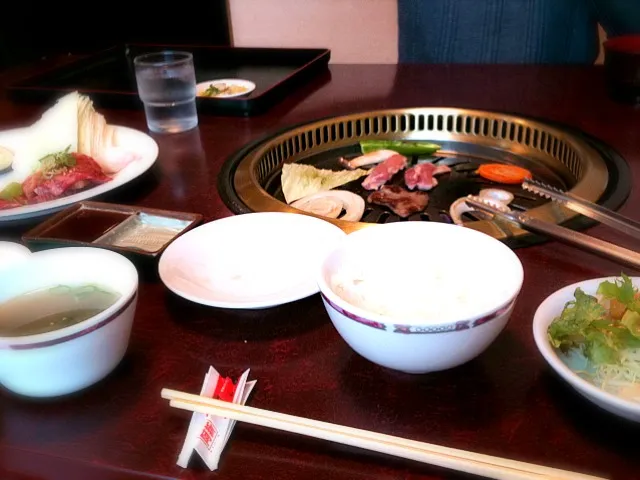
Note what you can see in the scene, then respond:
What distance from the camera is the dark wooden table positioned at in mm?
705

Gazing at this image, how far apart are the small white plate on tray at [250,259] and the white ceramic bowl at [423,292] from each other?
11 cm

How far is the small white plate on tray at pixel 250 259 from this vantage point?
0.98m

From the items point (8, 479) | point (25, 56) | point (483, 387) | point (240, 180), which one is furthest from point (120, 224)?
point (25, 56)

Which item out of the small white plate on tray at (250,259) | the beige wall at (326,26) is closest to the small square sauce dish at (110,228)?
the small white plate on tray at (250,259)

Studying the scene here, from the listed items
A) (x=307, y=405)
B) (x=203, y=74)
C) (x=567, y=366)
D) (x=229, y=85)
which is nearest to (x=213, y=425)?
(x=307, y=405)

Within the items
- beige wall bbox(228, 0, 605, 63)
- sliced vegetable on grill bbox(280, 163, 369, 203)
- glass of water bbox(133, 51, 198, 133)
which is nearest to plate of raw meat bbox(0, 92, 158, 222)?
glass of water bbox(133, 51, 198, 133)

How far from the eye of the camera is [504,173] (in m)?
1.59

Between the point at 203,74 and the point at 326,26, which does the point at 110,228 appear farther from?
the point at 326,26

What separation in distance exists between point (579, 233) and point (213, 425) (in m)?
0.70

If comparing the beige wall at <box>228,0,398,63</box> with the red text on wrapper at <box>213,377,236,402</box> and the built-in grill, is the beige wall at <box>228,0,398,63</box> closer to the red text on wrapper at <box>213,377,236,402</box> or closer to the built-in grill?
the built-in grill

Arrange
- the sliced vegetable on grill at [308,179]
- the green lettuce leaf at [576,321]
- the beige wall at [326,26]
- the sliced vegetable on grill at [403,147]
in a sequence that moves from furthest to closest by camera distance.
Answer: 1. the beige wall at [326,26]
2. the sliced vegetable on grill at [403,147]
3. the sliced vegetable on grill at [308,179]
4. the green lettuce leaf at [576,321]

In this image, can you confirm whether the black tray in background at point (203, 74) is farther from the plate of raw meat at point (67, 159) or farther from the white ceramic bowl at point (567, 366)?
the white ceramic bowl at point (567, 366)

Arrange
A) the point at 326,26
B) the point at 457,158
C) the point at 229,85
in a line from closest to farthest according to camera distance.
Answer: the point at 457,158
the point at 229,85
the point at 326,26

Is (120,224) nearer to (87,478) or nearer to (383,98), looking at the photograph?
(87,478)
